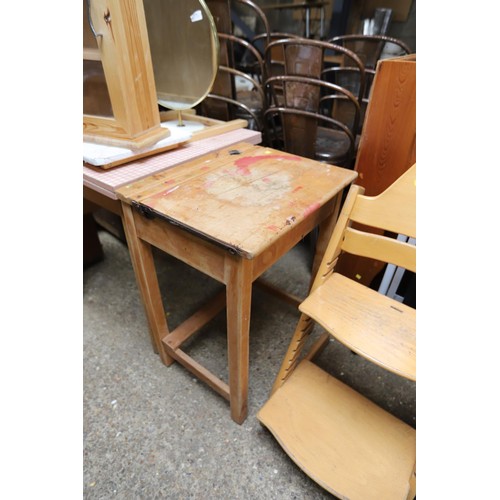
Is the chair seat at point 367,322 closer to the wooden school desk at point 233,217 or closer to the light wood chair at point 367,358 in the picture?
the light wood chair at point 367,358

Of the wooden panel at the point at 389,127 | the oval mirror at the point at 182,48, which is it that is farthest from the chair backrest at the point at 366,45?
the oval mirror at the point at 182,48

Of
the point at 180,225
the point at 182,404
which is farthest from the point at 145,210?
the point at 182,404

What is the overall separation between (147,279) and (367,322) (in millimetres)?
657

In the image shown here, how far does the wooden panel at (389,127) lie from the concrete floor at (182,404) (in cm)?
68

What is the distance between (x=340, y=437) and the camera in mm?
870

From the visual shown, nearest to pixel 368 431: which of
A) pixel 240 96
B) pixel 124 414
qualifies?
pixel 124 414

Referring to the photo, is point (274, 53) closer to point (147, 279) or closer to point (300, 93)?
point (300, 93)

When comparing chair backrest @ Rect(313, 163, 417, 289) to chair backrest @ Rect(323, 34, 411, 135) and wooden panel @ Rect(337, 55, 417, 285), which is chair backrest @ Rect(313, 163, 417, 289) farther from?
chair backrest @ Rect(323, 34, 411, 135)

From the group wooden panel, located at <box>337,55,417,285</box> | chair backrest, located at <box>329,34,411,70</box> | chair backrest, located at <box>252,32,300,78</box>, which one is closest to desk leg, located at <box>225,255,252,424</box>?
wooden panel, located at <box>337,55,417,285</box>

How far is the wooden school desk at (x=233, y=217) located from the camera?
0.68m

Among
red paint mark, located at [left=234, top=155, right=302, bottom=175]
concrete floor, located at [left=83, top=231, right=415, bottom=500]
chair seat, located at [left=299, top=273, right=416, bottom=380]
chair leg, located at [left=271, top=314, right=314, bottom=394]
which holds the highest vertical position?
red paint mark, located at [left=234, top=155, right=302, bottom=175]

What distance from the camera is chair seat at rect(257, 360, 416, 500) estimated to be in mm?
780

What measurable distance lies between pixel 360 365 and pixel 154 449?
0.80 meters

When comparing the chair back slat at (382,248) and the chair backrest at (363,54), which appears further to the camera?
the chair backrest at (363,54)
